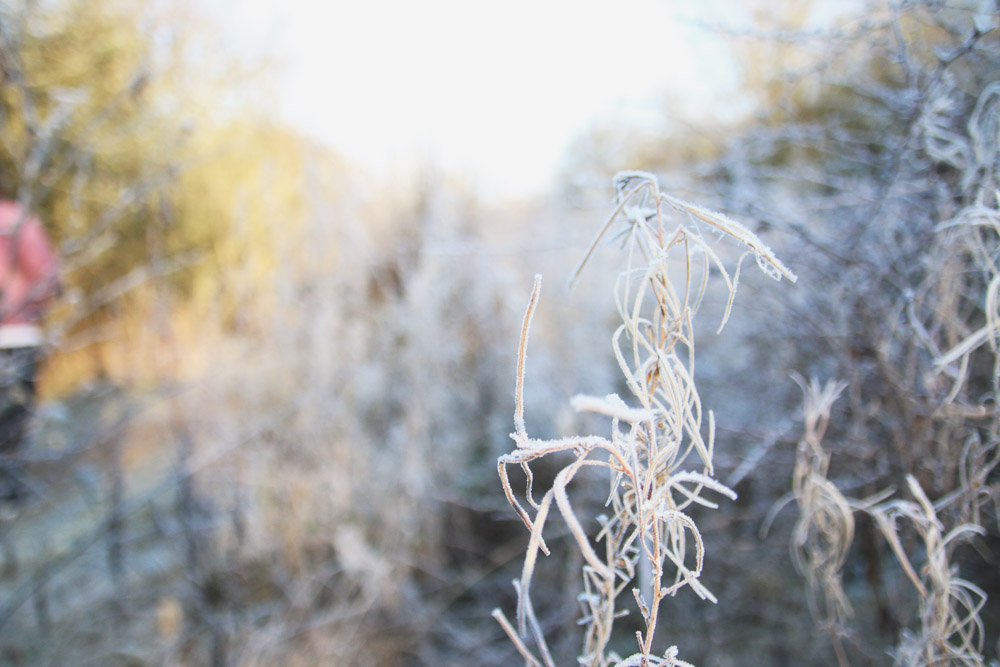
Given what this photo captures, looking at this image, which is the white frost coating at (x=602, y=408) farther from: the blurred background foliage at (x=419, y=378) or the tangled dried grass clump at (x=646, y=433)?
the blurred background foliage at (x=419, y=378)

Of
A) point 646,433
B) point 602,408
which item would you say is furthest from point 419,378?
point 602,408

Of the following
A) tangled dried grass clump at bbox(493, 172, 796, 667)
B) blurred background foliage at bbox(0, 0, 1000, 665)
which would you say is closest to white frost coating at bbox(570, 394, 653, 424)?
tangled dried grass clump at bbox(493, 172, 796, 667)

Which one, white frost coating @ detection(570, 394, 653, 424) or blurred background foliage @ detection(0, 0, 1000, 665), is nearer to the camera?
white frost coating @ detection(570, 394, 653, 424)

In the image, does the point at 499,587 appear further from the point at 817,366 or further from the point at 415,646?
the point at 817,366

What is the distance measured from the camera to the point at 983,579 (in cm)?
119

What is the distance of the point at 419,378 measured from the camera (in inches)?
78.6

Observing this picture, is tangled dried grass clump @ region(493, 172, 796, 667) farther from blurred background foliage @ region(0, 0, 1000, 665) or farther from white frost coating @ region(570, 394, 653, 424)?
blurred background foliage @ region(0, 0, 1000, 665)

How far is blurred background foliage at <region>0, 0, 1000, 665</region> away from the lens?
89 cm

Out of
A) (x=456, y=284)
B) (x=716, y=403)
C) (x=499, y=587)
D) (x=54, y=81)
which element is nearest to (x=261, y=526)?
(x=499, y=587)

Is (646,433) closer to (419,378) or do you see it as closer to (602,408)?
(602,408)

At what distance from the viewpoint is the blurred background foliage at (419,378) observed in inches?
34.9

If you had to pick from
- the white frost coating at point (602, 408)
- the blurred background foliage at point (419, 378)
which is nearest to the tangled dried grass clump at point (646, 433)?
the white frost coating at point (602, 408)

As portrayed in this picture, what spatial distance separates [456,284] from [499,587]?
3.79ft

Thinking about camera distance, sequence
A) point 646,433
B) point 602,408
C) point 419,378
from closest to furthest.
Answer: point 602,408 < point 646,433 < point 419,378
